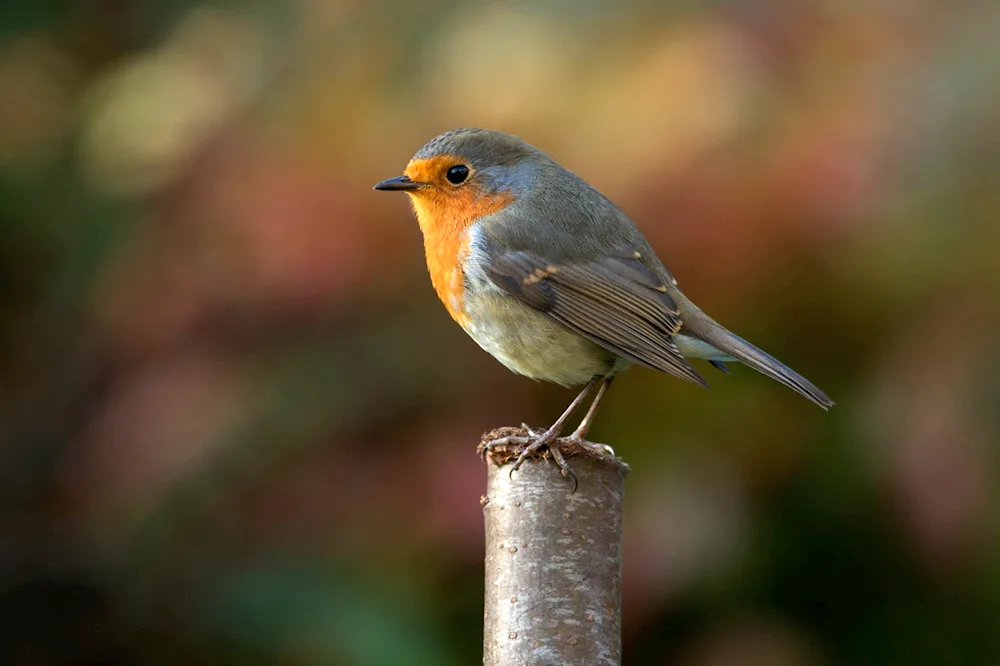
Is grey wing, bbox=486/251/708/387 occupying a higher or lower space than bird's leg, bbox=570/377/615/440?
higher

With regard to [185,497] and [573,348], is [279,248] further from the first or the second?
[573,348]

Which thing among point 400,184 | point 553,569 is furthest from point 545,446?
point 400,184

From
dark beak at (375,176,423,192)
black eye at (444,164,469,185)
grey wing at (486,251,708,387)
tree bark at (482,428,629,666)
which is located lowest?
tree bark at (482,428,629,666)

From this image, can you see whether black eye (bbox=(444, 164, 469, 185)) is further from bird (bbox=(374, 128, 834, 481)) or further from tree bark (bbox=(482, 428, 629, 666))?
tree bark (bbox=(482, 428, 629, 666))

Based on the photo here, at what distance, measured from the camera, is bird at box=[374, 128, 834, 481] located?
2898 millimetres

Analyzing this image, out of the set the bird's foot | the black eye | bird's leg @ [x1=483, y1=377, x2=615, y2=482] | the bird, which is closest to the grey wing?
the bird

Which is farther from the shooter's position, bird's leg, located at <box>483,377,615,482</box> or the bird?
the bird

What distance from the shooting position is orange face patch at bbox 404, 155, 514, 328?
3043mm

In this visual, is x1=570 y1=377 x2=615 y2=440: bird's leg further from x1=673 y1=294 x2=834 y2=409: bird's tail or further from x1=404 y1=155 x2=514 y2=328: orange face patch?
x1=404 y1=155 x2=514 y2=328: orange face patch

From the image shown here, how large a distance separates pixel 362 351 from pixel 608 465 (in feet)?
5.46

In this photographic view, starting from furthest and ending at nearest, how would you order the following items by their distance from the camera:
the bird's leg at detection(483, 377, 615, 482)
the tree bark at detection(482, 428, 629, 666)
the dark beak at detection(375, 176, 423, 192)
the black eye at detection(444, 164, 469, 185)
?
the black eye at detection(444, 164, 469, 185) < the dark beak at detection(375, 176, 423, 192) < the bird's leg at detection(483, 377, 615, 482) < the tree bark at detection(482, 428, 629, 666)

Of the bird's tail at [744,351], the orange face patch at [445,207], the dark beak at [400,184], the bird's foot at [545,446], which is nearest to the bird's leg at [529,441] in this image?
the bird's foot at [545,446]

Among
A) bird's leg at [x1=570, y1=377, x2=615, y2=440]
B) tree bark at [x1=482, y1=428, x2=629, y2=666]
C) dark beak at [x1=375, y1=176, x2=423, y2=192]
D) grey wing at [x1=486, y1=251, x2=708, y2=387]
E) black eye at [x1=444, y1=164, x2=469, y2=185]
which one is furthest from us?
black eye at [x1=444, y1=164, x2=469, y2=185]

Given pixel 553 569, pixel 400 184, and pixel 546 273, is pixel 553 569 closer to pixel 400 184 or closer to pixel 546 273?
pixel 546 273
